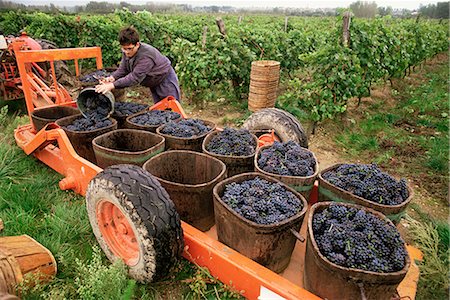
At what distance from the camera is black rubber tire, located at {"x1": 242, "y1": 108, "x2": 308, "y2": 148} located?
3.51 metres

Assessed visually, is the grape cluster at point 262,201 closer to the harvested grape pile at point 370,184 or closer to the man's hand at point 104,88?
the harvested grape pile at point 370,184

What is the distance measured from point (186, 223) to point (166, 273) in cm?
38

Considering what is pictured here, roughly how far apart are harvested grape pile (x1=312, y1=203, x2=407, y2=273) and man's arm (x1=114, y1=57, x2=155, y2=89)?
8.57ft

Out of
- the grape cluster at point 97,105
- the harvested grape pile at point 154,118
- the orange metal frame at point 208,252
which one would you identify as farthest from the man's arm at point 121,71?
the orange metal frame at point 208,252

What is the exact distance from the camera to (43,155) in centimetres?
370

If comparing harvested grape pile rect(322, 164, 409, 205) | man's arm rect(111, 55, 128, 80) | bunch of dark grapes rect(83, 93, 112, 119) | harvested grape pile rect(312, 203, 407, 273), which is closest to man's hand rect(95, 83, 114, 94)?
bunch of dark grapes rect(83, 93, 112, 119)

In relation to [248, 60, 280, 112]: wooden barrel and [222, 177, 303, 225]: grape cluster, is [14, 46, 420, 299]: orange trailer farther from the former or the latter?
[248, 60, 280, 112]: wooden barrel

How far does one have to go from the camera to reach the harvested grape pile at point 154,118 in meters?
3.40

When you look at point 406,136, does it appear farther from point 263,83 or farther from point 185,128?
point 185,128

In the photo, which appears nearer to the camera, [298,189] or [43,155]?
[298,189]

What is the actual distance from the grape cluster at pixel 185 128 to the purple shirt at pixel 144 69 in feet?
2.80

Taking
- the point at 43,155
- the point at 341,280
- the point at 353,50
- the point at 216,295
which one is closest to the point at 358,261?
the point at 341,280

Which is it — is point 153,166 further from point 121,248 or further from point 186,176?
point 121,248

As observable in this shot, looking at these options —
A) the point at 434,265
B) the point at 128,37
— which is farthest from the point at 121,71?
the point at 434,265
